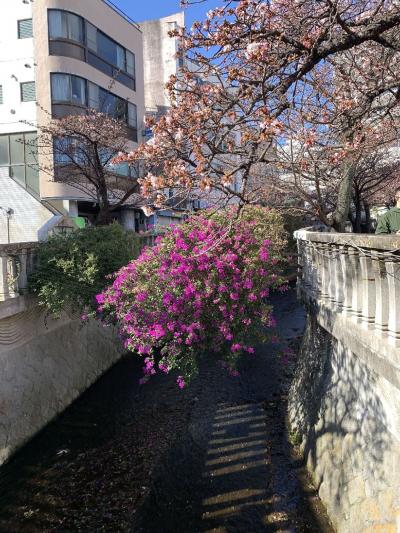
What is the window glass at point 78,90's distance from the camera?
64.8 ft

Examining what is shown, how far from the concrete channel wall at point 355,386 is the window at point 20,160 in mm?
16653

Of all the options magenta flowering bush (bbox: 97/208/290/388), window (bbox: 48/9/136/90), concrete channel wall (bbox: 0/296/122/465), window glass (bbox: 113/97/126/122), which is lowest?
concrete channel wall (bbox: 0/296/122/465)

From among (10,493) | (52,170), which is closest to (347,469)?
(10,493)

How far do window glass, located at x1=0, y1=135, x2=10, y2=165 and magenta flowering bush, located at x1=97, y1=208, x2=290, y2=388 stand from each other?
16.2 meters

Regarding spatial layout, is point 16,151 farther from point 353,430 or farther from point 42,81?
point 353,430

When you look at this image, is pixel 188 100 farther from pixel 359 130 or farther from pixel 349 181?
pixel 349 181

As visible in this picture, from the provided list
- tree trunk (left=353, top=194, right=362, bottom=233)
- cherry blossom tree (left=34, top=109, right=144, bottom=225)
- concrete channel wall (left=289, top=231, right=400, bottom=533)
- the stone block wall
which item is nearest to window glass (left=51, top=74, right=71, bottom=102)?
cherry blossom tree (left=34, top=109, right=144, bottom=225)

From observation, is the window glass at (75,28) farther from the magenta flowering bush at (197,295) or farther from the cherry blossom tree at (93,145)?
the magenta flowering bush at (197,295)

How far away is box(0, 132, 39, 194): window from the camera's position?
20.5m

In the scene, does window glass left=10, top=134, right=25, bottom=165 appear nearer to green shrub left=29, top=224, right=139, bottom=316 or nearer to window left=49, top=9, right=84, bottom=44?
window left=49, top=9, right=84, bottom=44

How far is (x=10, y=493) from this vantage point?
6938 millimetres

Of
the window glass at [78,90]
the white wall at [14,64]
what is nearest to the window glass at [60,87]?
the window glass at [78,90]

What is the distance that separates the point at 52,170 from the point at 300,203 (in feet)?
34.1

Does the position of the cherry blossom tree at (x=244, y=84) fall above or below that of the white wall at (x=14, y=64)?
below
